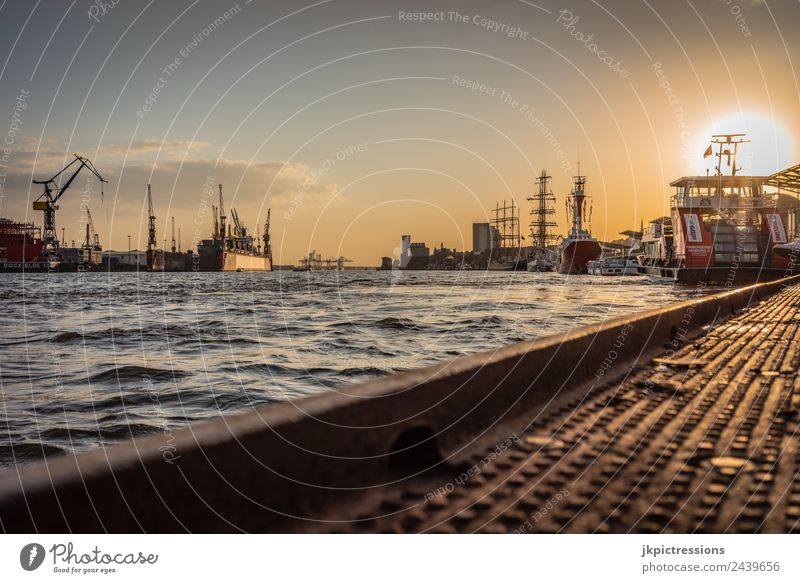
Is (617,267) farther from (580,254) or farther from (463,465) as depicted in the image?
(463,465)

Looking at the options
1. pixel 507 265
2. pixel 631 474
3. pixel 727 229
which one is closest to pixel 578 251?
pixel 727 229

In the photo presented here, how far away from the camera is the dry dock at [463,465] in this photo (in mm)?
1371

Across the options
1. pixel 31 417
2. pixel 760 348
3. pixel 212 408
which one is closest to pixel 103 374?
pixel 31 417

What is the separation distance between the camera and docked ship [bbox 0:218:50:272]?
49875 millimetres

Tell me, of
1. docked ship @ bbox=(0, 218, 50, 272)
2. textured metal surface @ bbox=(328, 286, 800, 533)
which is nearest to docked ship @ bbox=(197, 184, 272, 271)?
docked ship @ bbox=(0, 218, 50, 272)

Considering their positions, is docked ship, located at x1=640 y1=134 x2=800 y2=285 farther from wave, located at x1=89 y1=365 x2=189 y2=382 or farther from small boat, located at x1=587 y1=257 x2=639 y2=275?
wave, located at x1=89 y1=365 x2=189 y2=382

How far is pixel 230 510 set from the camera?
160 centimetres

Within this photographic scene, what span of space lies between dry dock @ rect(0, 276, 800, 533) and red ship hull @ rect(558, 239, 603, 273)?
2809 inches

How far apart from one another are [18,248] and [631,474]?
73.0 m

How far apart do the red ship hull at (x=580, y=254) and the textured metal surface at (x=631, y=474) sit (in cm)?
7109

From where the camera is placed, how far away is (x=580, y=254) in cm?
7300

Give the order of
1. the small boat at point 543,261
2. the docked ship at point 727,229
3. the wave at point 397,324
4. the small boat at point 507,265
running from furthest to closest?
the small boat at point 507,265 → the small boat at point 543,261 → the docked ship at point 727,229 → the wave at point 397,324

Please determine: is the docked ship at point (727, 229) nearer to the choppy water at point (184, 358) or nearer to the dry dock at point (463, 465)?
the choppy water at point (184, 358)

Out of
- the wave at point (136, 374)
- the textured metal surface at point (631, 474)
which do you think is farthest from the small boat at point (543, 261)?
the textured metal surface at point (631, 474)
